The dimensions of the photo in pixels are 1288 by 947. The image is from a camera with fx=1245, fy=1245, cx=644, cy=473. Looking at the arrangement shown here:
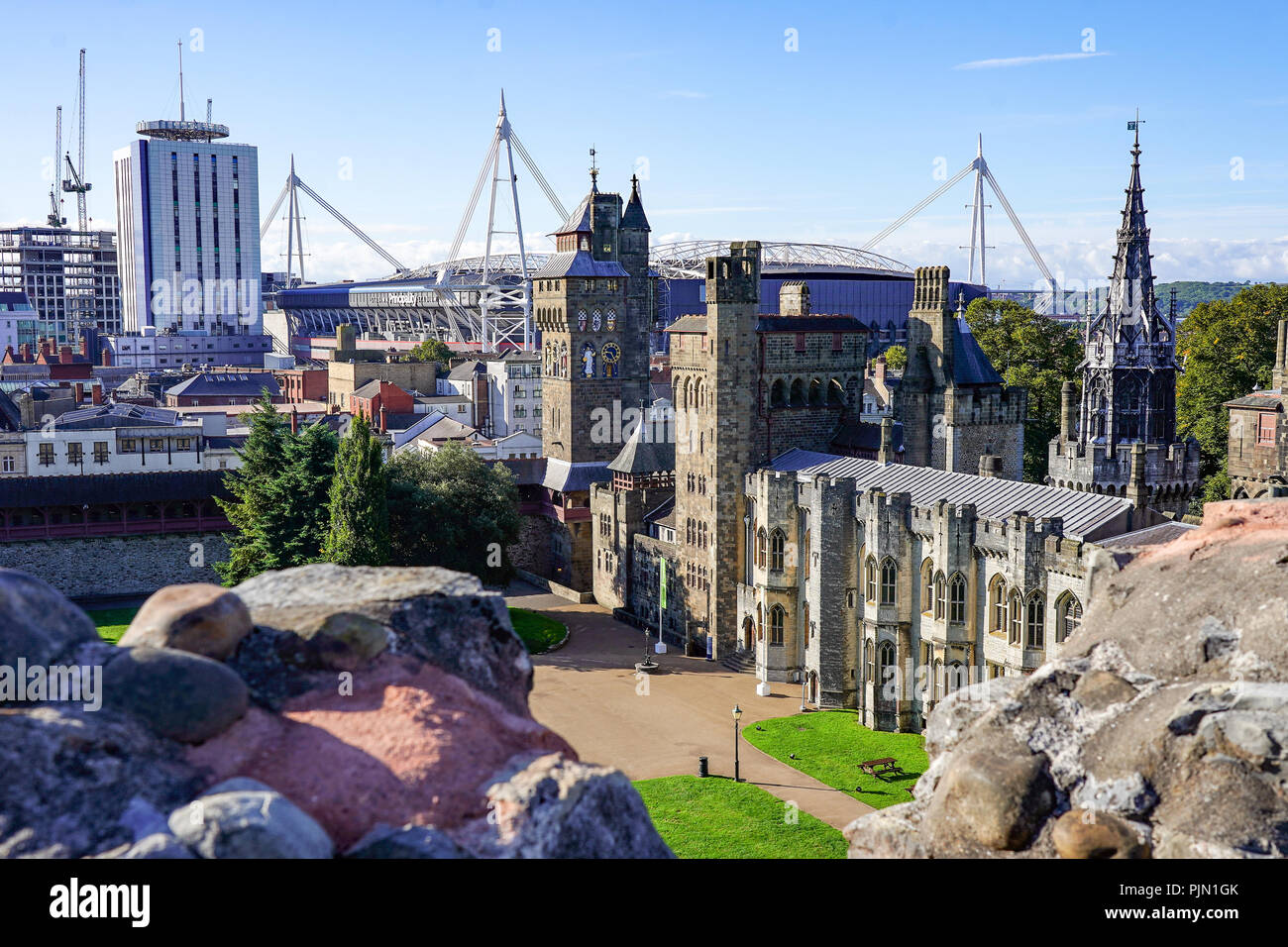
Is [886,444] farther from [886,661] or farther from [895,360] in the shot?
[895,360]

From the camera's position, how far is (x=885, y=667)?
5016 centimetres

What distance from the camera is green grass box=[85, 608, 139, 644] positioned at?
61406mm

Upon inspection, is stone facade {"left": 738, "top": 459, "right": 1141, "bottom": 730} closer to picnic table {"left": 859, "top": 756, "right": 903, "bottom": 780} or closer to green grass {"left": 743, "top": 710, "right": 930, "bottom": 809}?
green grass {"left": 743, "top": 710, "right": 930, "bottom": 809}

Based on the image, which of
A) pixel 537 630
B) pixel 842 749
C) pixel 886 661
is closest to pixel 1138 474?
pixel 886 661

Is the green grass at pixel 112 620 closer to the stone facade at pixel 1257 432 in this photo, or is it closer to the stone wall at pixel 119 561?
the stone wall at pixel 119 561

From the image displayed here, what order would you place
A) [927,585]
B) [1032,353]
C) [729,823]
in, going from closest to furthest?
[729,823]
[927,585]
[1032,353]

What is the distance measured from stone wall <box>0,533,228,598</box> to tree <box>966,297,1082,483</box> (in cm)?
5153

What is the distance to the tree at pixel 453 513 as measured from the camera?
65.2 meters

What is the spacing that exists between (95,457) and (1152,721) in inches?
2880

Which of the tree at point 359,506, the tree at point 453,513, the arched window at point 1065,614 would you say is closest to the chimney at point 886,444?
the arched window at point 1065,614

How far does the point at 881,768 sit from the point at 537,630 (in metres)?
24.4

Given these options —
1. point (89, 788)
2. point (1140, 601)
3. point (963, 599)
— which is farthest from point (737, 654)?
point (89, 788)

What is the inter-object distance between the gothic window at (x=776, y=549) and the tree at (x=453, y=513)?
1674 cm
